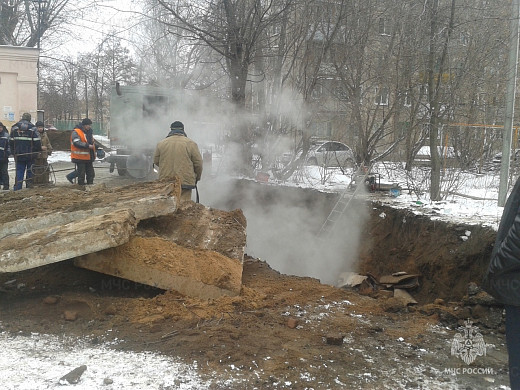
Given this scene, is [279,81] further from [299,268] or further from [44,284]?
[44,284]

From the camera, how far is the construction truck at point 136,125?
13102 millimetres

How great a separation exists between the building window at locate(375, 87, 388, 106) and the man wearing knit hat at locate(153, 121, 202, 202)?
21.6 ft

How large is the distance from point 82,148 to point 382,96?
745 cm

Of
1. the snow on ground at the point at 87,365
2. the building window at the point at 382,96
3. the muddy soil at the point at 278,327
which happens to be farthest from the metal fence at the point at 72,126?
the snow on ground at the point at 87,365

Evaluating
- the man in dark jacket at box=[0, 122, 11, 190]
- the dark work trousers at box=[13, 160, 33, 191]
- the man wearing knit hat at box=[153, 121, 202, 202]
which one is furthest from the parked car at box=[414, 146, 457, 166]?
the man in dark jacket at box=[0, 122, 11, 190]

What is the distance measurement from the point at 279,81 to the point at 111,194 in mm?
6316

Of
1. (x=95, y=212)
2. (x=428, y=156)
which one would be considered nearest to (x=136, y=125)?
(x=428, y=156)

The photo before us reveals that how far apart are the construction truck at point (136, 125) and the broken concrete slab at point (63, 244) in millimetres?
8901

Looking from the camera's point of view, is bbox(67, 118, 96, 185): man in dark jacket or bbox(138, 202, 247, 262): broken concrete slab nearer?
bbox(138, 202, 247, 262): broken concrete slab

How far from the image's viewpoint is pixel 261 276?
5387 mm

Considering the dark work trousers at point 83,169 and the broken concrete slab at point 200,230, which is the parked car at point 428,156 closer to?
the broken concrete slab at point 200,230

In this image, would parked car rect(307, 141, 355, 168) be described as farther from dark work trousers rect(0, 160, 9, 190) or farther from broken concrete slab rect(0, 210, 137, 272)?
broken concrete slab rect(0, 210, 137, 272)

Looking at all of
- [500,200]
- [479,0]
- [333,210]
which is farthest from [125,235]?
[479,0]

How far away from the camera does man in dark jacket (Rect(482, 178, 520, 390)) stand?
92.4 inches
